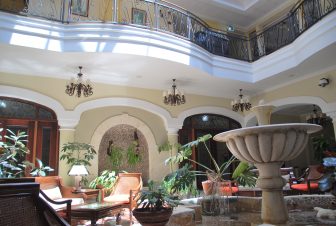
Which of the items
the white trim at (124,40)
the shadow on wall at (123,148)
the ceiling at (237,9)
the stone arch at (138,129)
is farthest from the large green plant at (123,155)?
the ceiling at (237,9)

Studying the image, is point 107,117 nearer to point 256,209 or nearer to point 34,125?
point 34,125

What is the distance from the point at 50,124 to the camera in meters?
7.24

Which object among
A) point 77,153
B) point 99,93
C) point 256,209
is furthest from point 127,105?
point 256,209

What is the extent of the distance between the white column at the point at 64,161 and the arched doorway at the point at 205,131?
3.31m

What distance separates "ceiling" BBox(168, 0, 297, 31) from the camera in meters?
9.20

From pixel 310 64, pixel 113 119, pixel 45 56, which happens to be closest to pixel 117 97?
pixel 113 119

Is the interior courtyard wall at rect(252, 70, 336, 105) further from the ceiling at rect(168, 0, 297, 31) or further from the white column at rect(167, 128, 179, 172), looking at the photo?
the white column at rect(167, 128, 179, 172)

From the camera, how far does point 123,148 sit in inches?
340

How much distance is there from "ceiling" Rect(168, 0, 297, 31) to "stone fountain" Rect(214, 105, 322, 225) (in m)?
7.21

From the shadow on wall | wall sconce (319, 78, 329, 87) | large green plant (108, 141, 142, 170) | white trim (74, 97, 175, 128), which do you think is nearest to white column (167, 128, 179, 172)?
white trim (74, 97, 175, 128)

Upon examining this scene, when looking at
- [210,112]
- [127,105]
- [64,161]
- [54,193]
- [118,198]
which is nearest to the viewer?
[54,193]

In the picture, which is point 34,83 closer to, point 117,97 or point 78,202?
point 117,97

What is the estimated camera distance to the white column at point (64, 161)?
22.5ft

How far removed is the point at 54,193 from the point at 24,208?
13.2 ft
